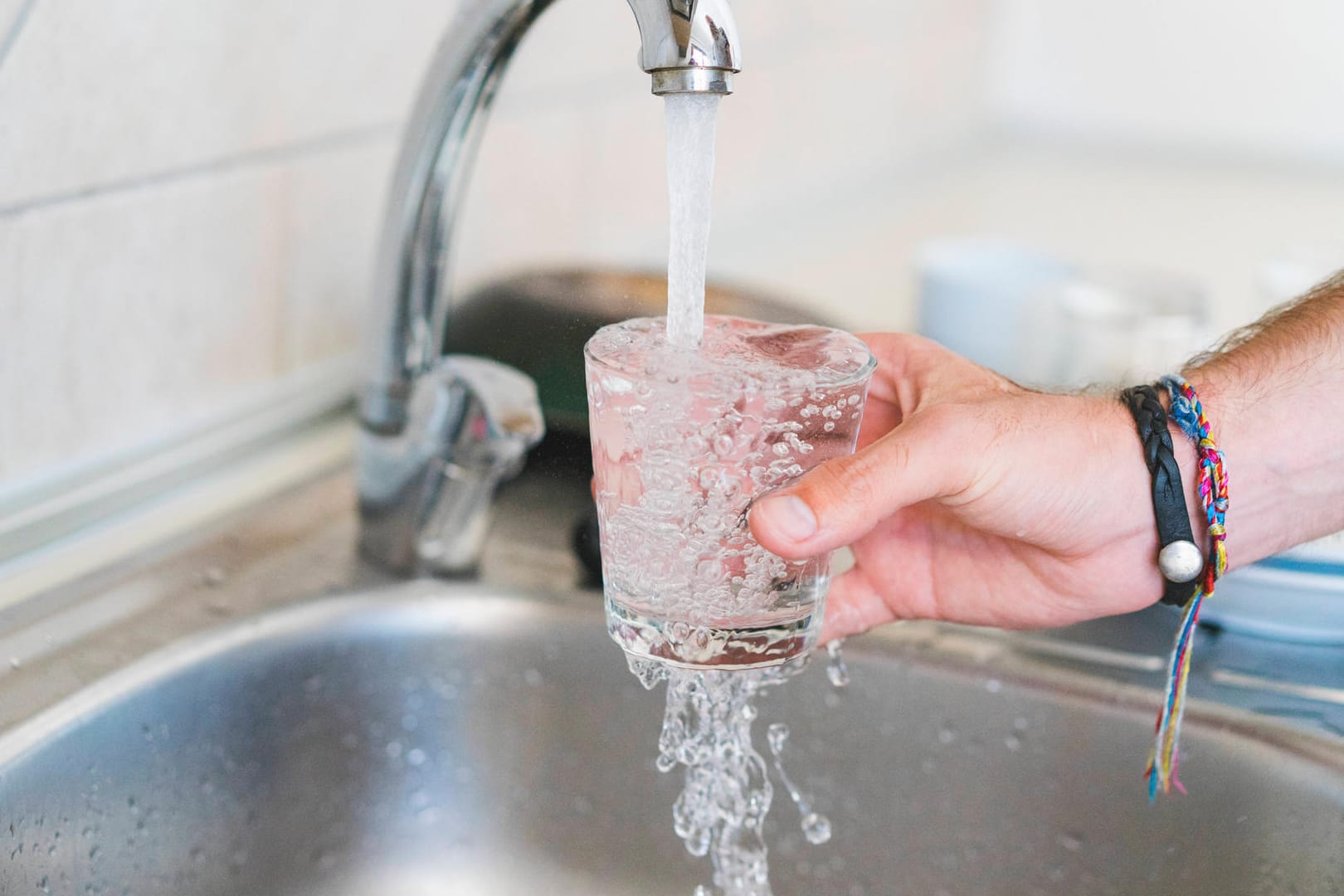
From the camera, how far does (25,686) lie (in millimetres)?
654

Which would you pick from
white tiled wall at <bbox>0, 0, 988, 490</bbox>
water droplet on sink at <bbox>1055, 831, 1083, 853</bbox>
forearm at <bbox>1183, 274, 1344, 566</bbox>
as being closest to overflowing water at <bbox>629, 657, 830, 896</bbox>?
water droplet on sink at <bbox>1055, 831, 1083, 853</bbox>

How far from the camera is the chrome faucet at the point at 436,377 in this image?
27.6 inches

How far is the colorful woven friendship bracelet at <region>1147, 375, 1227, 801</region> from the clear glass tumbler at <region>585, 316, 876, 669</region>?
0.19 meters

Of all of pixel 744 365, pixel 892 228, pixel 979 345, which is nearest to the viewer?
pixel 744 365

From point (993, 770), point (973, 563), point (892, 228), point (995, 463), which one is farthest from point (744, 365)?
point (892, 228)

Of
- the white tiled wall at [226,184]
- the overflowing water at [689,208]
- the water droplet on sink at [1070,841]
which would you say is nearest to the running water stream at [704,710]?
the overflowing water at [689,208]

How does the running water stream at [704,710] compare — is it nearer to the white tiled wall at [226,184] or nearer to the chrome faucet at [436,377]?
the chrome faucet at [436,377]

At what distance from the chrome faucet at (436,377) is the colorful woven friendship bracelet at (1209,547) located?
0.34 m

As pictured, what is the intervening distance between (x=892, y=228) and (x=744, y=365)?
1.40 m

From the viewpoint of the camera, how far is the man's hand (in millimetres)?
518

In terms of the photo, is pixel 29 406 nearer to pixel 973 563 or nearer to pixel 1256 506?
pixel 973 563

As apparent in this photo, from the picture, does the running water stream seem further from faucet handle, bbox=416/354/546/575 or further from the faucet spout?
faucet handle, bbox=416/354/546/575

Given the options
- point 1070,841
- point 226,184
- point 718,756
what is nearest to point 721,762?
point 718,756

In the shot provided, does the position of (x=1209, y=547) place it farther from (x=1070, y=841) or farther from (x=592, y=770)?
(x=592, y=770)
